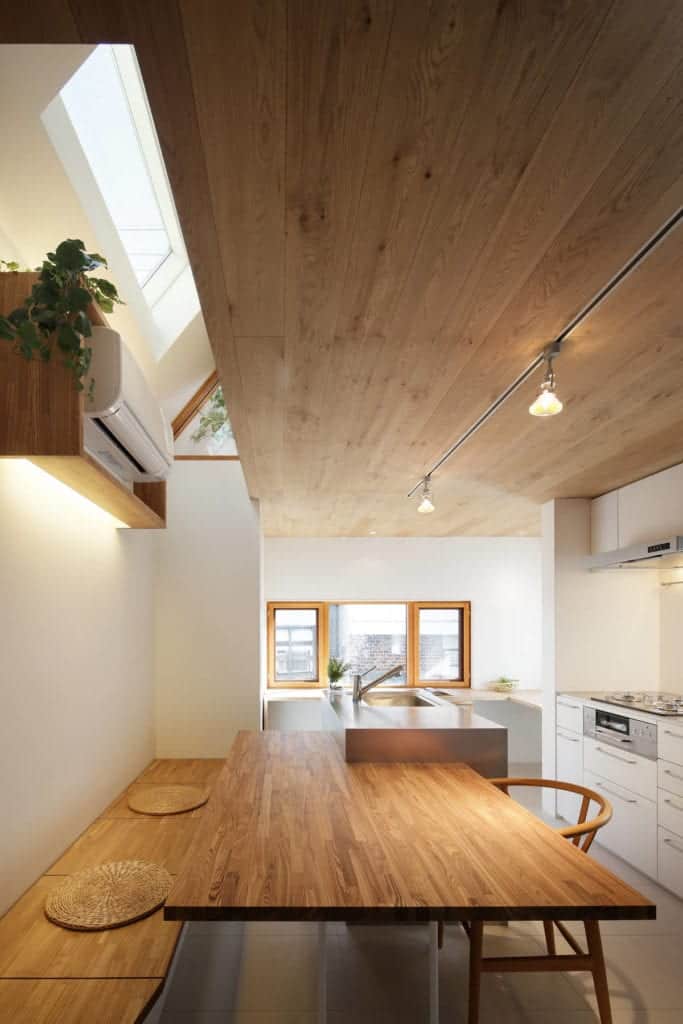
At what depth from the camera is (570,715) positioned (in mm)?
4941

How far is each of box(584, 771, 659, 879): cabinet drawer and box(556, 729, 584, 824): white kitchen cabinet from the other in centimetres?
26

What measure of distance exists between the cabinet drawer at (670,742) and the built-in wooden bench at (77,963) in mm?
2459

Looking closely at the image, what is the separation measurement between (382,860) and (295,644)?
553cm

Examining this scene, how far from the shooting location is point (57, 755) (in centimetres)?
290

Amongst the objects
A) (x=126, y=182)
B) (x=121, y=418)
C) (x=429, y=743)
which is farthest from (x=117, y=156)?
(x=429, y=743)

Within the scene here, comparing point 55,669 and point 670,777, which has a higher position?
point 55,669

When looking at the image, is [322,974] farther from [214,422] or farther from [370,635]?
[370,635]

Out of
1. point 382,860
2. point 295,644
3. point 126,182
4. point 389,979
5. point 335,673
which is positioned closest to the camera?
point 382,860

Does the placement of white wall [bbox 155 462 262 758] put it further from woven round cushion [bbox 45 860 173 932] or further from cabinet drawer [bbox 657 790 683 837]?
cabinet drawer [bbox 657 790 683 837]

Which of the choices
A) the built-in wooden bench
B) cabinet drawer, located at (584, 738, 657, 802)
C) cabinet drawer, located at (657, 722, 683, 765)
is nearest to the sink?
cabinet drawer, located at (584, 738, 657, 802)

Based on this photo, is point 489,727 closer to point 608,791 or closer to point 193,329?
point 608,791

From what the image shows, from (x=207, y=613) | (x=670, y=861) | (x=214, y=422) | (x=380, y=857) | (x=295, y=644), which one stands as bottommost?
(x=670, y=861)

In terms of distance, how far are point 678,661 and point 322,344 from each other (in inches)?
146

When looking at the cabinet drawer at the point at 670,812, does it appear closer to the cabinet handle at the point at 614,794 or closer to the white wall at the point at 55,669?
the cabinet handle at the point at 614,794
